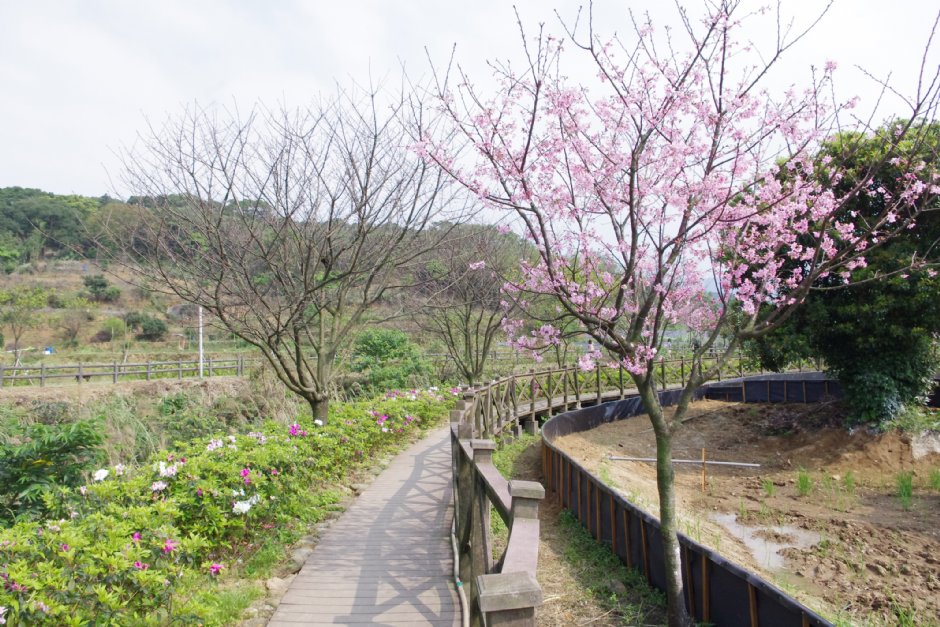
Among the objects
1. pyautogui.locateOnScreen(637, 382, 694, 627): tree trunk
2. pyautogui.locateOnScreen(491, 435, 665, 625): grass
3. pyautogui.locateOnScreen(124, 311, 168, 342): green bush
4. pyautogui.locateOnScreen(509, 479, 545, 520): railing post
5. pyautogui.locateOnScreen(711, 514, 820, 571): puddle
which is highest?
pyautogui.locateOnScreen(124, 311, 168, 342): green bush

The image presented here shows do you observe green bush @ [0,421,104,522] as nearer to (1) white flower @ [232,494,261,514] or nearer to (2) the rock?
(1) white flower @ [232,494,261,514]

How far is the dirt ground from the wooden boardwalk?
3.14m

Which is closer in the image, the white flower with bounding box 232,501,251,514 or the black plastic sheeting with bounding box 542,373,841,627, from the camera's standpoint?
the black plastic sheeting with bounding box 542,373,841,627

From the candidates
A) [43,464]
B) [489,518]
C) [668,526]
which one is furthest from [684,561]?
[43,464]

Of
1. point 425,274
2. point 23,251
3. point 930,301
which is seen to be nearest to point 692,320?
point 930,301

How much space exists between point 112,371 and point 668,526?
1047 inches

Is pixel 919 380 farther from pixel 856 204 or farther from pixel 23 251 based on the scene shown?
pixel 23 251

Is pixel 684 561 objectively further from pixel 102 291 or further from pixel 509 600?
pixel 102 291

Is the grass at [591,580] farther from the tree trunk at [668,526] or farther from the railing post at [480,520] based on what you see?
the railing post at [480,520]

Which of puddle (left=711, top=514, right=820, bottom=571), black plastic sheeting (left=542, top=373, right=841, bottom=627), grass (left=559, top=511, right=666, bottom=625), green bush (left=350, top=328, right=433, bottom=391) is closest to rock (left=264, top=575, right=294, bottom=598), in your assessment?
grass (left=559, top=511, right=666, bottom=625)

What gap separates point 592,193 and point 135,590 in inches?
170

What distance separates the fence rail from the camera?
2133cm

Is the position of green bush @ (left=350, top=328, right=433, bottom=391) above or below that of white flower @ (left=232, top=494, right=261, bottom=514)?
above

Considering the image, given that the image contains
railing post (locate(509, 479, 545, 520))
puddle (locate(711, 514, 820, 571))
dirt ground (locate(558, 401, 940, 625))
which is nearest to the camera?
railing post (locate(509, 479, 545, 520))
